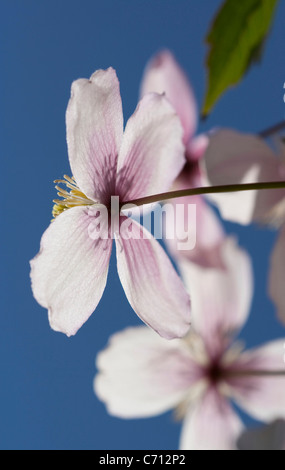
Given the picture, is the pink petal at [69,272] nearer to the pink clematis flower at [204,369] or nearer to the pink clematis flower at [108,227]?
the pink clematis flower at [108,227]

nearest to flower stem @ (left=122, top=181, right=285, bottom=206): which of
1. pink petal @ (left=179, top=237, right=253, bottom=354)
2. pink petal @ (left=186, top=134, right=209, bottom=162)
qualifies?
pink petal @ (left=179, top=237, right=253, bottom=354)

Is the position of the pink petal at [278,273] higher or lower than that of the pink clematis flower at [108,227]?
higher

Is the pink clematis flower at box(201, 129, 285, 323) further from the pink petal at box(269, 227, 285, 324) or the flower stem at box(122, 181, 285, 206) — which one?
the flower stem at box(122, 181, 285, 206)

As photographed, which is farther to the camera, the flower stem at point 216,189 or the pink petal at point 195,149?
the pink petal at point 195,149

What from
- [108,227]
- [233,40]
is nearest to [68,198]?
[108,227]

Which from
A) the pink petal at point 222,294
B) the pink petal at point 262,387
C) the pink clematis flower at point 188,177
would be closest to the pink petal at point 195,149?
the pink clematis flower at point 188,177
